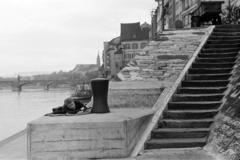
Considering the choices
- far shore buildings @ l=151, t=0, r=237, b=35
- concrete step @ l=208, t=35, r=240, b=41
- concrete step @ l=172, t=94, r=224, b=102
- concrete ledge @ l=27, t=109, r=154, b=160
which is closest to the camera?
concrete ledge @ l=27, t=109, r=154, b=160

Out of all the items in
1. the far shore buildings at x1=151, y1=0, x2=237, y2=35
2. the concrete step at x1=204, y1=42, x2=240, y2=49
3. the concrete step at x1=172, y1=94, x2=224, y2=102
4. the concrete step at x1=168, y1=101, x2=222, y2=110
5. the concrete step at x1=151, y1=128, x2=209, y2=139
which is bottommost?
the concrete step at x1=151, y1=128, x2=209, y2=139

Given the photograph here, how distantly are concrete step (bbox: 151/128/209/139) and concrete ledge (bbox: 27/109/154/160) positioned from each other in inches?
36.3

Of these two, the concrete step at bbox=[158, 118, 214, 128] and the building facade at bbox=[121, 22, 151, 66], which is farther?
the building facade at bbox=[121, 22, 151, 66]

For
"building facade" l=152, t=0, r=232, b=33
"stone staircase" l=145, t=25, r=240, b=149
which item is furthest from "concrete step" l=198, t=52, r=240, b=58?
"building facade" l=152, t=0, r=232, b=33

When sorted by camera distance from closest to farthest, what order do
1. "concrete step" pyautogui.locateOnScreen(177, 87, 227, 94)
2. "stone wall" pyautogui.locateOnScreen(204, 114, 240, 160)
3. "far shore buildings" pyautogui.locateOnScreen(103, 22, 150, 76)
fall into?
"stone wall" pyautogui.locateOnScreen(204, 114, 240, 160)
"concrete step" pyautogui.locateOnScreen(177, 87, 227, 94)
"far shore buildings" pyautogui.locateOnScreen(103, 22, 150, 76)

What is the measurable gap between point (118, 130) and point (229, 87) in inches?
109

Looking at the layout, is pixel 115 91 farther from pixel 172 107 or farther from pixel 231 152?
pixel 231 152

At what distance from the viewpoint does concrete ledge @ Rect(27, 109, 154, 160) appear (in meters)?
4.80

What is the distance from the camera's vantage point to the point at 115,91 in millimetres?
7672

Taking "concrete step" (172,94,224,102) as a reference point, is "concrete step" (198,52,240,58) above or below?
above

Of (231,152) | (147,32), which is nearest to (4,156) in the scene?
(231,152)

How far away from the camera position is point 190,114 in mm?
6125

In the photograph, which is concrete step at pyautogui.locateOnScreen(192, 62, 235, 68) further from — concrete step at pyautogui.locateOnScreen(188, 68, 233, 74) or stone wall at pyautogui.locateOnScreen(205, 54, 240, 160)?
stone wall at pyautogui.locateOnScreen(205, 54, 240, 160)

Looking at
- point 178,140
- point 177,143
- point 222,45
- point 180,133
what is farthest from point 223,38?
point 177,143
